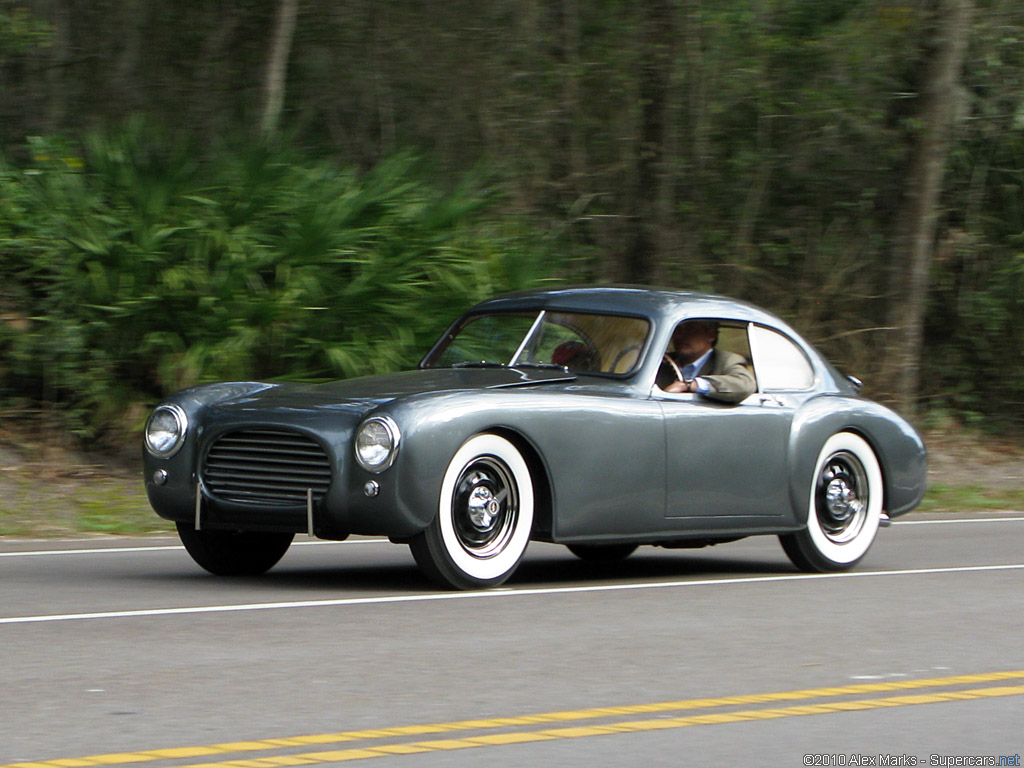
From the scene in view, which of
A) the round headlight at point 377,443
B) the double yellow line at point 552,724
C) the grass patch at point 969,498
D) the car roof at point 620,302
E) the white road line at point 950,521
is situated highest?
the car roof at point 620,302

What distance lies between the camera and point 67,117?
1734cm

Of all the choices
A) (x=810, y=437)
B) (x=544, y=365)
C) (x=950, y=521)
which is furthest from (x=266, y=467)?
(x=950, y=521)

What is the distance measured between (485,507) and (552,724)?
3.11m

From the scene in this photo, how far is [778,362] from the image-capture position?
32.6 feet

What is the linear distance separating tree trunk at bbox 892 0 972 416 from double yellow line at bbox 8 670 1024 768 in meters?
12.9

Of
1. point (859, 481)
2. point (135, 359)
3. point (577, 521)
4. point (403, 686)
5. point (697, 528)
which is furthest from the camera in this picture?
point (135, 359)

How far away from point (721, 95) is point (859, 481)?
10.1 m

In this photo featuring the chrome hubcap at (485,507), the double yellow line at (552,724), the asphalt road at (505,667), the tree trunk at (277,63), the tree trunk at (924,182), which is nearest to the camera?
the double yellow line at (552,724)

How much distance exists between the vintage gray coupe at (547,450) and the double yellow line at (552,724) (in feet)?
8.57

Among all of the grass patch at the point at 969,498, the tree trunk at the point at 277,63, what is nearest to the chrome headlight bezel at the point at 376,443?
the grass patch at the point at 969,498

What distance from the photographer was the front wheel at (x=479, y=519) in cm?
800

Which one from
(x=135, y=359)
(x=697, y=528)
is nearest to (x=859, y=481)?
(x=697, y=528)

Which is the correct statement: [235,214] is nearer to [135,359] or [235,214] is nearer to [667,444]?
[135,359]

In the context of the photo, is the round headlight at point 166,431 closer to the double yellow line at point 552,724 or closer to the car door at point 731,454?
the car door at point 731,454
